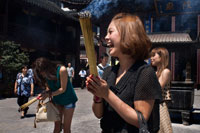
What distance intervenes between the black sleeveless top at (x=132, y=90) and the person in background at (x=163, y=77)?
5.92 feet

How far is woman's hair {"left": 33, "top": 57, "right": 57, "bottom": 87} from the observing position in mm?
3572

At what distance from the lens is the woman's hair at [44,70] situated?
11.7ft

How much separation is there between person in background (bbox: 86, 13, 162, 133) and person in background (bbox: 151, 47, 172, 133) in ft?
5.82

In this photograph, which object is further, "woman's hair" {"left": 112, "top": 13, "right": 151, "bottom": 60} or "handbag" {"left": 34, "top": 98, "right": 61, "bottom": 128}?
"handbag" {"left": 34, "top": 98, "right": 61, "bottom": 128}

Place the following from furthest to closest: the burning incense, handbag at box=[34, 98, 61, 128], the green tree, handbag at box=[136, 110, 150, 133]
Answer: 1. the green tree
2. handbag at box=[34, 98, 61, 128]
3. handbag at box=[136, 110, 150, 133]
4. the burning incense

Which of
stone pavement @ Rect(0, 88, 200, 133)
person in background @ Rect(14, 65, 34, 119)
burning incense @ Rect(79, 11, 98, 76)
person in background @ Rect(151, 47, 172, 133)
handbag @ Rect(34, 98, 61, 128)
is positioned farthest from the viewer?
person in background @ Rect(14, 65, 34, 119)

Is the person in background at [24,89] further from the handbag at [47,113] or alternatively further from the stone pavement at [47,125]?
the handbag at [47,113]

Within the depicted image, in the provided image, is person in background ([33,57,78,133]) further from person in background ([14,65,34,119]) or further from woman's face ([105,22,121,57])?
person in background ([14,65,34,119])

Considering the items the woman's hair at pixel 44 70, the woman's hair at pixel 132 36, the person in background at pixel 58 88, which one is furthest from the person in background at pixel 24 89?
the woman's hair at pixel 132 36

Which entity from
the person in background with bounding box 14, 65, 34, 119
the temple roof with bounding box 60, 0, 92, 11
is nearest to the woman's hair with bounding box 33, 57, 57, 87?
the person in background with bounding box 14, 65, 34, 119

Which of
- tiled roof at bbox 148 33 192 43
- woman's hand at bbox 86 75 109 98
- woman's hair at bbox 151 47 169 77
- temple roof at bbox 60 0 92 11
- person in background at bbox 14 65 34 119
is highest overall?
temple roof at bbox 60 0 92 11

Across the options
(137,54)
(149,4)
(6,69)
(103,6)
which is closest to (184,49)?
(149,4)

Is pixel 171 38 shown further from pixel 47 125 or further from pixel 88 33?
pixel 88 33

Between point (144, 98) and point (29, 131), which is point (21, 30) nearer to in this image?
point (29, 131)
